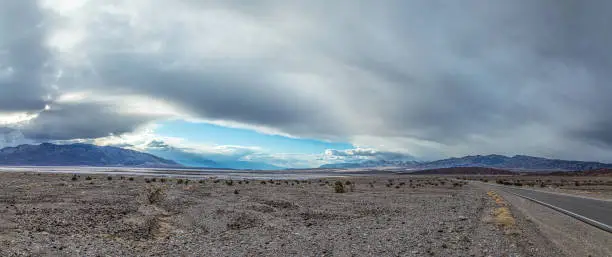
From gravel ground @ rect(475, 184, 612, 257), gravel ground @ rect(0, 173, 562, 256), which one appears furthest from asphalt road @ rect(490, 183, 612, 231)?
gravel ground @ rect(0, 173, 562, 256)

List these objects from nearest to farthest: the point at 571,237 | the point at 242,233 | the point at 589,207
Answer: the point at 571,237
the point at 242,233
the point at 589,207

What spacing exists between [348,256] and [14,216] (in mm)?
16371

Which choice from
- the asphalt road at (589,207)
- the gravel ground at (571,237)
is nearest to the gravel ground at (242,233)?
the gravel ground at (571,237)

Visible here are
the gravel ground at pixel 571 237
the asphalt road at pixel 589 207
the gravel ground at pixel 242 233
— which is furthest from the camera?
the asphalt road at pixel 589 207

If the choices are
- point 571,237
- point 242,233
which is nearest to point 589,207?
point 571,237

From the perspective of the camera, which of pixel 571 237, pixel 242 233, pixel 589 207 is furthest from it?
pixel 589 207

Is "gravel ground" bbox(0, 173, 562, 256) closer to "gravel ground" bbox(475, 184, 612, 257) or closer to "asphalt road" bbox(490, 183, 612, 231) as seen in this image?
"gravel ground" bbox(475, 184, 612, 257)

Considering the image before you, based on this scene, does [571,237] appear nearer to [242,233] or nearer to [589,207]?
[242,233]

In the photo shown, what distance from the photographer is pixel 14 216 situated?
2008cm

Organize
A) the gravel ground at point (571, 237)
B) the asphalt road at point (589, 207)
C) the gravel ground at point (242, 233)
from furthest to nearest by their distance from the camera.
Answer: the asphalt road at point (589, 207)
the gravel ground at point (571, 237)
the gravel ground at point (242, 233)

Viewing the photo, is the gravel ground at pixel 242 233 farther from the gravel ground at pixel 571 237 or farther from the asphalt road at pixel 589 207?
the asphalt road at pixel 589 207

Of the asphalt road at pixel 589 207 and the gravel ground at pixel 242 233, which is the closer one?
the gravel ground at pixel 242 233

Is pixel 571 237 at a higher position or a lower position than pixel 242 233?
higher

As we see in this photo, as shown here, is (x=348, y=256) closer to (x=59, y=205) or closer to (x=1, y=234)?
(x=1, y=234)
